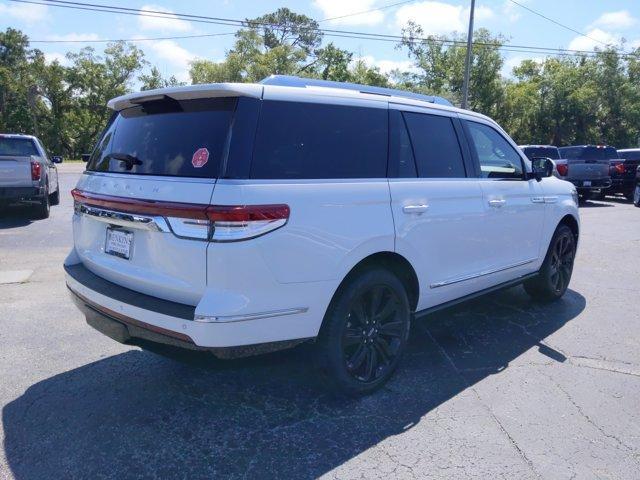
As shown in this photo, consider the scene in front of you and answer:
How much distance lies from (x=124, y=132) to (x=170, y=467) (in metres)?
2.13

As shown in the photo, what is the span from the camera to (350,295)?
324 cm

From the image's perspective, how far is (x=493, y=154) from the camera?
4820mm

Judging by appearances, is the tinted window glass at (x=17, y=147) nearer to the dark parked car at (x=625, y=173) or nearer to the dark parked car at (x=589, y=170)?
the dark parked car at (x=589, y=170)

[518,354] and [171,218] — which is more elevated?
[171,218]

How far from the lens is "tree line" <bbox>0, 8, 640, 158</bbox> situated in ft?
119

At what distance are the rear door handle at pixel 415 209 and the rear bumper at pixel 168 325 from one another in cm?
117

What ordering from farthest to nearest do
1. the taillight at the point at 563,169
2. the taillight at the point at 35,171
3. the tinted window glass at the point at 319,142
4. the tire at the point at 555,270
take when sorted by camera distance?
the taillight at the point at 563,169, the taillight at the point at 35,171, the tire at the point at 555,270, the tinted window glass at the point at 319,142

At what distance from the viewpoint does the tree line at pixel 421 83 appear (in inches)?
1426

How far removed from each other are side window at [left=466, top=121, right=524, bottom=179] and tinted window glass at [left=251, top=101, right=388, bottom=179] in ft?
4.20

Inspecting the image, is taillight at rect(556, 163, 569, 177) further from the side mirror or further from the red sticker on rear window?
the red sticker on rear window

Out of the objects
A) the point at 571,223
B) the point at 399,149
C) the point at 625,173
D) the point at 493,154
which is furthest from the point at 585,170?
the point at 399,149

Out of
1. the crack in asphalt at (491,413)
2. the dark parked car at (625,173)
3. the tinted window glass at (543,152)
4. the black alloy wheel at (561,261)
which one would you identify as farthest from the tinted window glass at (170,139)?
the dark parked car at (625,173)

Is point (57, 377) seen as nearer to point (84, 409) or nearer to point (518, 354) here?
point (84, 409)

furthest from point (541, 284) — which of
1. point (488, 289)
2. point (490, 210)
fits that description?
point (490, 210)
